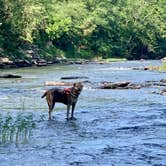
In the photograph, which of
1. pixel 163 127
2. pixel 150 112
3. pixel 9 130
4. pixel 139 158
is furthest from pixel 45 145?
pixel 150 112

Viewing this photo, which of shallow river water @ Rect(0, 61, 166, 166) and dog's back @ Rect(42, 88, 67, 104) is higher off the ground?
dog's back @ Rect(42, 88, 67, 104)

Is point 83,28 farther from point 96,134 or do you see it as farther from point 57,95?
point 96,134

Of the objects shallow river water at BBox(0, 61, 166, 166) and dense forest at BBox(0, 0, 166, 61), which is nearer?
shallow river water at BBox(0, 61, 166, 166)

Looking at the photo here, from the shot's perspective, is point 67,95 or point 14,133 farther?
→ point 67,95

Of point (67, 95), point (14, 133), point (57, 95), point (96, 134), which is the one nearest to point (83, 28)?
point (57, 95)

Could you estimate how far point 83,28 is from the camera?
109375 mm

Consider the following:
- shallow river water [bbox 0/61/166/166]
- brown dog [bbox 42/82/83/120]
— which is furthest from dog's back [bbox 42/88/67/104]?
shallow river water [bbox 0/61/166/166]

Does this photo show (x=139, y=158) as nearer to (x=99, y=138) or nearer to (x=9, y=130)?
(x=99, y=138)

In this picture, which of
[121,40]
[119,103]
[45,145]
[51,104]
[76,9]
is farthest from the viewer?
[121,40]

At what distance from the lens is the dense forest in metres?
78.2

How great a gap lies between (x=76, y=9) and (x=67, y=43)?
10089mm

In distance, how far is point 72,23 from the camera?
346 feet

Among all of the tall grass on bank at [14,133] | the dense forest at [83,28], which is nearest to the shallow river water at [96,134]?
the tall grass on bank at [14,133]

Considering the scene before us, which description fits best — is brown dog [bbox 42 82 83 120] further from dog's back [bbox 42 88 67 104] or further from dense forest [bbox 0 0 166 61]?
dense forest [bbox 0 0 166 61]
